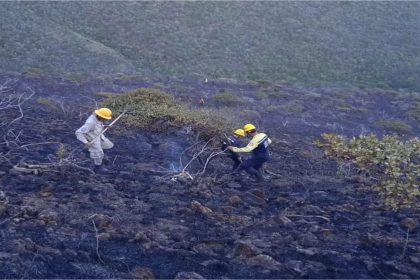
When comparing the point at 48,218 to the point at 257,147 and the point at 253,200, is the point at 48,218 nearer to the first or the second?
the point at 253,200

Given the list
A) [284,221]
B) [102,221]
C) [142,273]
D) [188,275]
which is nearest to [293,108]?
[284,221]

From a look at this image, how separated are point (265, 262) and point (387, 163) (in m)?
4.51

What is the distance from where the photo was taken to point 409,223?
8703mm

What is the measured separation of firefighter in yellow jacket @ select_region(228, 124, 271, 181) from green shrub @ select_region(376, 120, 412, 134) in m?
7.88

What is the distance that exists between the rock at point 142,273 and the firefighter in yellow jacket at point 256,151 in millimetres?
3708

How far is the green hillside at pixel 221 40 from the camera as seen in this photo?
24.0m

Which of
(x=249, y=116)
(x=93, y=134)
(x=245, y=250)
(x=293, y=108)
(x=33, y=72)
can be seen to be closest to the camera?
(x=245, y=250)

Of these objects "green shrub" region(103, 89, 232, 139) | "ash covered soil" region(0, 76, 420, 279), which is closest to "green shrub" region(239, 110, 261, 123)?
"ash covered soil" region(0, 76, 420, 279)

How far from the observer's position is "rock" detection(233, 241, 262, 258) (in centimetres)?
740

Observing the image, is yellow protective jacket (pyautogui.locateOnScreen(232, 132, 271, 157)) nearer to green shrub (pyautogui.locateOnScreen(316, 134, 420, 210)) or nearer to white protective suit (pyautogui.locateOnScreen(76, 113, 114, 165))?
green shrub (pyautogui.locateOnScreen(316, 134, 420, 210))

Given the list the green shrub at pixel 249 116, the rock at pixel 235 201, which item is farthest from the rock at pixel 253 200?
the green shrub at pixel 249 116

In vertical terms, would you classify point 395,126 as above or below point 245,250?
below

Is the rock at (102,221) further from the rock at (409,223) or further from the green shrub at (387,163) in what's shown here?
the green shrub at (387,163)

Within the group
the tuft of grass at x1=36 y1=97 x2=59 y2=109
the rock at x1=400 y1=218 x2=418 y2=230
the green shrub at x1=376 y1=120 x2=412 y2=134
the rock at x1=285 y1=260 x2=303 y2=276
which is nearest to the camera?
the rock at x1=285 y1=260 x2=303 y2=276
